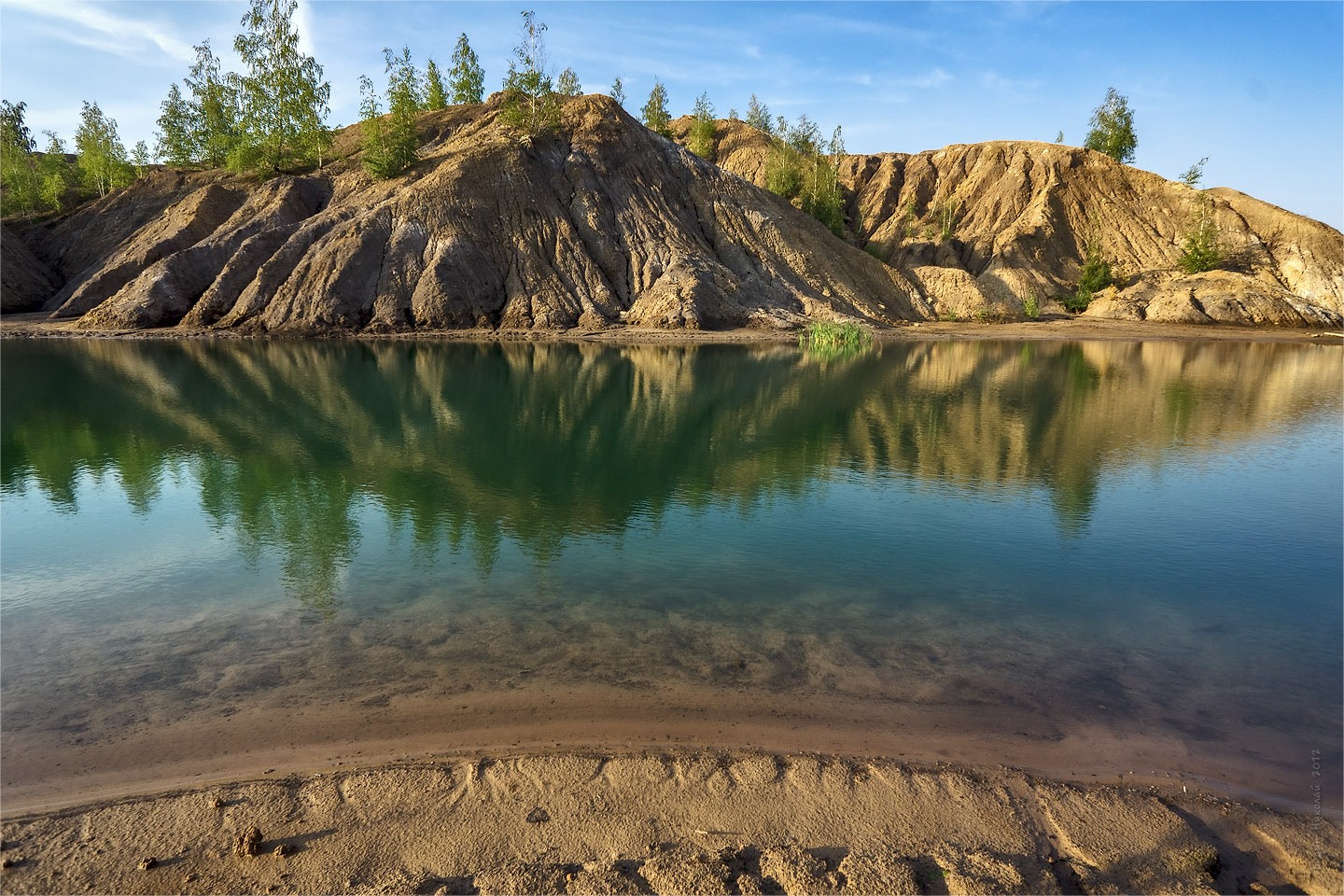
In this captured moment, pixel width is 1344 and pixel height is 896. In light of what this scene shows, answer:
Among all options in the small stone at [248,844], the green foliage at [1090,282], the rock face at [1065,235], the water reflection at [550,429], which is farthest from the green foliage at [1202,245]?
the small stone at [248,844]

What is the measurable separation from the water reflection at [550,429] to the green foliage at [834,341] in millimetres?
3892

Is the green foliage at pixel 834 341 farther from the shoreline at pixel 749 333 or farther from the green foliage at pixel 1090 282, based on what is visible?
the green foliage at pixel 1090 282

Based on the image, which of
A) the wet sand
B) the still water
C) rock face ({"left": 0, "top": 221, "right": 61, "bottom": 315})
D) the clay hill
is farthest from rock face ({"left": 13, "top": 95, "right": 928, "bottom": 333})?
the wet sand

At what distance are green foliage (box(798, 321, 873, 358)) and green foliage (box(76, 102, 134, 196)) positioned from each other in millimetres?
72880

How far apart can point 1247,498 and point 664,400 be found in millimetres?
19093

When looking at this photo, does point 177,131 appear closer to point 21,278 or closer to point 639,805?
point 21,278

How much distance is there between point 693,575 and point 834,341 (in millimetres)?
42299

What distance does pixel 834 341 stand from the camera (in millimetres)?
52125

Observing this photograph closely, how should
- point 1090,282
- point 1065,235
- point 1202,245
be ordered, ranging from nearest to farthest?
1. point 1090,282
2. point 1202,245
3. point 1065,235

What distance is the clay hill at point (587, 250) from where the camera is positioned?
57.5 m

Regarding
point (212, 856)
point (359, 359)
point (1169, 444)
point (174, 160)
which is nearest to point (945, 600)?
point (212, 856)

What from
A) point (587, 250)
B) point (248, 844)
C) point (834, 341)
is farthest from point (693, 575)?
point (587, 250)

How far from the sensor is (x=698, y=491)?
699 inches

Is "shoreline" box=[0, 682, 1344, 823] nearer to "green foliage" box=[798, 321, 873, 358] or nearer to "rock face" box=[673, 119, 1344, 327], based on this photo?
"green foliage" box=[798, 321, 873, 358]
